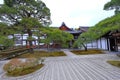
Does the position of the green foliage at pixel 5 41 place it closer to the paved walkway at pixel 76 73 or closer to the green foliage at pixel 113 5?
the paved walkway at pixel 76 73

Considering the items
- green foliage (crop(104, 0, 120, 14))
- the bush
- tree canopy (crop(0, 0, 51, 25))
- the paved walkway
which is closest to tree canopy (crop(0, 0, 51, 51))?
tree canopy (crop(0, 0, 51, 25))

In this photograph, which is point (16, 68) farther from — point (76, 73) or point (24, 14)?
point (24, 14)

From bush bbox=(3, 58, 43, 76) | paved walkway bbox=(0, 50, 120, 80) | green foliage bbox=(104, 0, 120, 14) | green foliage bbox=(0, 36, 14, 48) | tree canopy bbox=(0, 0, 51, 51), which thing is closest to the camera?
paved walkway bbox=(0, 50, 120, 80)

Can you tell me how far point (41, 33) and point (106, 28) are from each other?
1159cm

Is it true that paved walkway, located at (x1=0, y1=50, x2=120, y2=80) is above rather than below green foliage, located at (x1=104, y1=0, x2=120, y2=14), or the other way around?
below

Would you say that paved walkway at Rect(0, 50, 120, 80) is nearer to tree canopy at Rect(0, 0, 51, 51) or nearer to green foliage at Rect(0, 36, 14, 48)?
green foliage at Rect(0, 36, 14, 48)

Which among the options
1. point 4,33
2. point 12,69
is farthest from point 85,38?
point 12,69

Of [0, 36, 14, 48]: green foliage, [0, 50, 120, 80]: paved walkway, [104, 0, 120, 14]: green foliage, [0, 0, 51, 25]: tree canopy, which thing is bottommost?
[0, 50, 120, 80]: paved walkway

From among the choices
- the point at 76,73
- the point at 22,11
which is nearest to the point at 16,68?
the point at 76,73

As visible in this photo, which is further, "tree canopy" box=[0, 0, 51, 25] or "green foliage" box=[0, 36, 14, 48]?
"tree canopy" box=[0, 0, 51, 25]

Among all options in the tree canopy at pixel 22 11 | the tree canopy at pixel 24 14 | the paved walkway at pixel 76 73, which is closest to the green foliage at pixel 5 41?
the tree canopy at pixel 24 14

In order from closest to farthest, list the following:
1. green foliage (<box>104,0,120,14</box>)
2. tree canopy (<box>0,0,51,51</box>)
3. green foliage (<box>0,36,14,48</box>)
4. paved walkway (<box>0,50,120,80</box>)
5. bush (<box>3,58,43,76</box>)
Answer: paved walkway (<box>0,50,120,80</box>) < bush (<box>3,58,43,76</box>) < green foliage (<box>104,0,120,14</box>) < green foliage (<box>0,36,14,48</box>) < tree canopy (<box>0,0,51,51</box>)

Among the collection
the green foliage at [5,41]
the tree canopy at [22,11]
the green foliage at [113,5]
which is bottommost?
the green foliage at [5,41]

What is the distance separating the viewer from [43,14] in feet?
68.8
